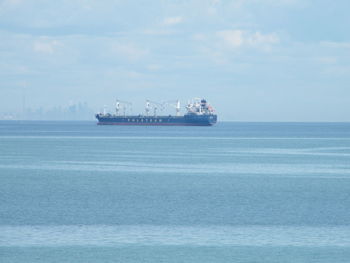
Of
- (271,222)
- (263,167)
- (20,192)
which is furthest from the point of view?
(263,167)

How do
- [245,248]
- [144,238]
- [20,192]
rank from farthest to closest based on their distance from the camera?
[20,192], [144,238], [245,248]

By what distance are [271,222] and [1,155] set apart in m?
55.0

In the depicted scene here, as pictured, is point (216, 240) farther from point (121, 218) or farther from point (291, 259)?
point (121, 218)

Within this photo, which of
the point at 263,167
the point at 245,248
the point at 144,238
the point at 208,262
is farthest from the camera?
the point at 263,167

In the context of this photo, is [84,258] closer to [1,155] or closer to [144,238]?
[144,238]

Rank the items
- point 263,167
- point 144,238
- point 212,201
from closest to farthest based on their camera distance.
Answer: point 144,238 < point 212,201 < point 263,167

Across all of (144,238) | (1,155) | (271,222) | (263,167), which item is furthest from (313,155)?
(144,238)

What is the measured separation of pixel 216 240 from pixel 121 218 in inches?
250

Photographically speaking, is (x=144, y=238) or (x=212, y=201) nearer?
(x=144, y=238)

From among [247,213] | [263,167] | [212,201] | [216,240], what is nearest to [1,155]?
[263,167]

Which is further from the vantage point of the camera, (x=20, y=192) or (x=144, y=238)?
(x=20, y=192)

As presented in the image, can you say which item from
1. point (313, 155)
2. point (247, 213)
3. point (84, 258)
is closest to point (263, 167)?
point (313, 155)

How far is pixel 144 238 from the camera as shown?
90.1ft

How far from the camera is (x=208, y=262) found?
23.9 meters
